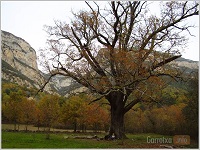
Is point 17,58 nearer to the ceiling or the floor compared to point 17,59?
nearer to the ceiling

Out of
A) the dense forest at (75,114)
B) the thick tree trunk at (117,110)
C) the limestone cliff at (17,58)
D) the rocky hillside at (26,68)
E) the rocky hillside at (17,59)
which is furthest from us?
the limestone cliff at (17,58)

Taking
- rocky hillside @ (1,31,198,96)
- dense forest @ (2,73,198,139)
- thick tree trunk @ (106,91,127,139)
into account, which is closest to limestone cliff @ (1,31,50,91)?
rocky hillside @ (1,31,198,96)

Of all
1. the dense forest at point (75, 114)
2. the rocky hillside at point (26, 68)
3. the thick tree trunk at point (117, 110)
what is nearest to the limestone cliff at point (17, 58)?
the rocky hillside at point (26, 68)

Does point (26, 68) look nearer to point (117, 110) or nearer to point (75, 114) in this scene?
point (75, 114)

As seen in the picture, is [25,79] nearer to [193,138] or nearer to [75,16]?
[75,16]

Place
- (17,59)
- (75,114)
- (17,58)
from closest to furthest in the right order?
(75,114) → (17,59) → (17,58)

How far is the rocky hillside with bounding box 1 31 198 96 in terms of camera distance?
21312mm

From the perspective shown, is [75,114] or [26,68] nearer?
[75,114]

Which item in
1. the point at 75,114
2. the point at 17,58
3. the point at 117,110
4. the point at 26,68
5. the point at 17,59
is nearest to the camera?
the point at 117,110

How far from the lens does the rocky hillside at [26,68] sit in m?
21.3

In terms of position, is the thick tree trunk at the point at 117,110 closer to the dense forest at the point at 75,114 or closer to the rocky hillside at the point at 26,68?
the rocky hillside at the point at 26,68

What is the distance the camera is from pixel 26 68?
87.0 meters

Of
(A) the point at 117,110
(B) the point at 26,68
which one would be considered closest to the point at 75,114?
(A) the point at 117,110

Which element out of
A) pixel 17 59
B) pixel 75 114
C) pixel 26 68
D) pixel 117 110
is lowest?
pixel 75 114
